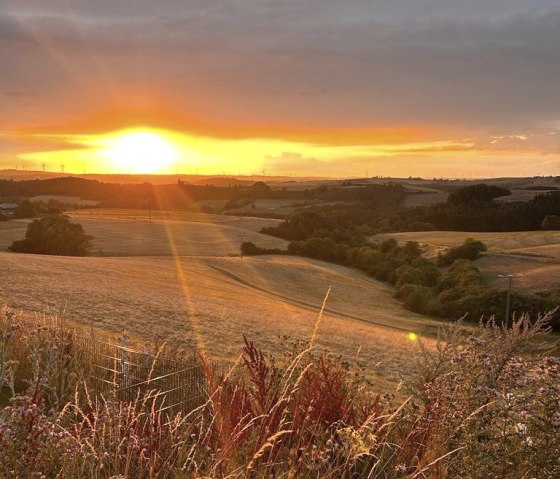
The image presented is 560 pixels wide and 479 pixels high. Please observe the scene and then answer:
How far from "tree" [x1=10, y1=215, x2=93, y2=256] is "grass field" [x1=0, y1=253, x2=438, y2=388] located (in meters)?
15.7

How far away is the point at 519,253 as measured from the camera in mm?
74812

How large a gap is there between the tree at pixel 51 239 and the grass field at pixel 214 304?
51.4ft

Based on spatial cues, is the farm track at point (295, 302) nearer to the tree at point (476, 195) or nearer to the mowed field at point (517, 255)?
the mowed field at point (517, 255)

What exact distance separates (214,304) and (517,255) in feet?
174

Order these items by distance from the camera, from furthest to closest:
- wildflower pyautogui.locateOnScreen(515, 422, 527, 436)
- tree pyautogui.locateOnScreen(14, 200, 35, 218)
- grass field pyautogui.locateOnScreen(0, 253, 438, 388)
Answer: tree pyautogui.locateOnScreen(14, 200, 35, 218), grass field pyautogui.locateOnScreen(0, 253, 438, 388), wildflower pyautogui.locateOnScreen(515, 422, 527, 436)

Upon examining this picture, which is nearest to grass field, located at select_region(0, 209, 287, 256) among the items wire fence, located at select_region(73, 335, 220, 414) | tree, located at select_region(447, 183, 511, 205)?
tree, located at select_region(447, 183, 511, 205)

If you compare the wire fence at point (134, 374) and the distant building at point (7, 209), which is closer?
the wire fence at point (134, 374)

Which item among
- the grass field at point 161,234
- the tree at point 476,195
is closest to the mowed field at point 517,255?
the grass field at point 161,234

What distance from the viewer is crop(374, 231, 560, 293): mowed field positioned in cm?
6159

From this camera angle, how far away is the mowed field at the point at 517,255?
2425 inches

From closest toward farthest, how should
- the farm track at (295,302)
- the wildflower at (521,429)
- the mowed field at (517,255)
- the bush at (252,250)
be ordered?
the wildflower at (521,429)
the farm track at (295,302)
the mowed field at (517,255)
the bush at (252,250)

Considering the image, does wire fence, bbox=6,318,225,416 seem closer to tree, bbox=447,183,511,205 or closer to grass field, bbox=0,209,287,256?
grass field, bbox=0,209,287,256

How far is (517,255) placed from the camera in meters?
73.6

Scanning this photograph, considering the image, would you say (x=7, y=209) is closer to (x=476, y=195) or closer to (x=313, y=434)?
(x=476, y=195)
